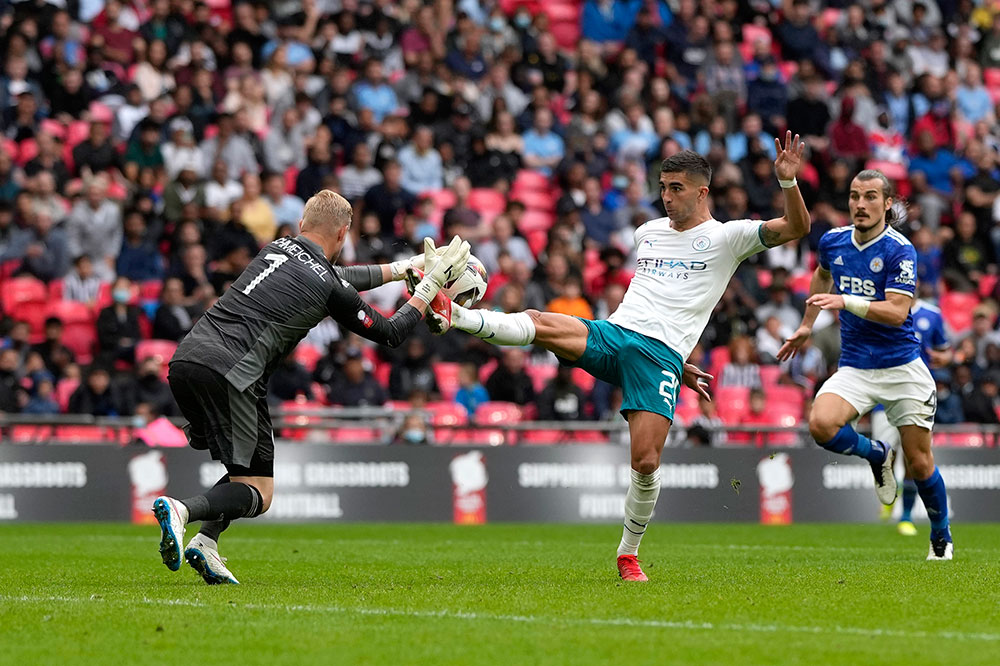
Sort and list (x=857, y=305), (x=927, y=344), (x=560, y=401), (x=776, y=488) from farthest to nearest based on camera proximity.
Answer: (x=560, y=401) < (x=776, y=488) < (x=927, y=344) < (x=857, y=305)

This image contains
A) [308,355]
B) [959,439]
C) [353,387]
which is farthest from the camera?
[959,439]

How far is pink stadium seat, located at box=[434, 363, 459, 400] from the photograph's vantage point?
2006 centimetres

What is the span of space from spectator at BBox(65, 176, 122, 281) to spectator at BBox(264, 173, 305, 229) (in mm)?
2162

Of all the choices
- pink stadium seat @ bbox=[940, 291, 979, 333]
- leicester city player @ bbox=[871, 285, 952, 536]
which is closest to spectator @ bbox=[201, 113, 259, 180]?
leicester city player @ bbox=[871, 285, 952, 536]

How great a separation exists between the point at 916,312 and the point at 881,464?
3.37 metres

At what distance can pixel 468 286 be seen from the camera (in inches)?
363

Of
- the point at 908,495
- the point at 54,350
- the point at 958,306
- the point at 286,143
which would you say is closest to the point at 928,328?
the point at 908,495

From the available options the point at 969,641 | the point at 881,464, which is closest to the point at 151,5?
the point at 881,464

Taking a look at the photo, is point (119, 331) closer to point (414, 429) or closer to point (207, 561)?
point (414, 429)

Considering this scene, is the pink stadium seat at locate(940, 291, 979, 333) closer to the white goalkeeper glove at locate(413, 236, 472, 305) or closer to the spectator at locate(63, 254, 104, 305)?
the spectator at locate(63, 254, 104, 305)

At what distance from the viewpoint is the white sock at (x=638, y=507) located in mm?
9234

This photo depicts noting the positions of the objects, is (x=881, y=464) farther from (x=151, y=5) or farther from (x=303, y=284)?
(x=151, y=5)

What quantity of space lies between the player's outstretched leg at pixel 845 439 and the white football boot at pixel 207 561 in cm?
457

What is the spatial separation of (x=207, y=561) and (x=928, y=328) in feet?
27.7
